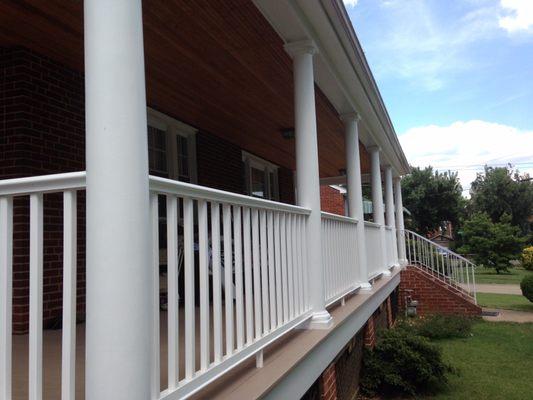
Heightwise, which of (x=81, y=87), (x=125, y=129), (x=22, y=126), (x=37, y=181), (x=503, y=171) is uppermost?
(x=503, y=171)

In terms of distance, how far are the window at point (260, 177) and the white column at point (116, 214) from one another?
8012mm

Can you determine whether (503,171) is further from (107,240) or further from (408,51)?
(107,240)

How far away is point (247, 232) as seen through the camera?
298 cm

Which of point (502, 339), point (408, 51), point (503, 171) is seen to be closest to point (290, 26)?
point (502, 339)

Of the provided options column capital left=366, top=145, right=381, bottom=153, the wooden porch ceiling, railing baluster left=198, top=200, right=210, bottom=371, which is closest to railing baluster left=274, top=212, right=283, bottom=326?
railing baluster left=198, top=200, right=210, bottom=371

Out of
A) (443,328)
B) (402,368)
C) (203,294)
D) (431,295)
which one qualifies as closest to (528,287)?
(431,295)

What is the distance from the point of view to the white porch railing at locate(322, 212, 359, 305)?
4.72 meters

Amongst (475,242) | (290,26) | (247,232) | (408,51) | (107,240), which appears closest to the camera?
(107,240)

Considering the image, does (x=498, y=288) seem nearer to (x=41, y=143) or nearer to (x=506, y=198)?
(x=41, y=143)

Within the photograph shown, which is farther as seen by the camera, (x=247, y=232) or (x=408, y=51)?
(x=408, y=51)

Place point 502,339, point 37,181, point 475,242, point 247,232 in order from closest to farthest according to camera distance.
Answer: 1. point 37,181
2. point 247,232
3. point 502,339
4. point 475,242

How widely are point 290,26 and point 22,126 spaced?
2.66 m

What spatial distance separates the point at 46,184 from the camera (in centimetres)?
192

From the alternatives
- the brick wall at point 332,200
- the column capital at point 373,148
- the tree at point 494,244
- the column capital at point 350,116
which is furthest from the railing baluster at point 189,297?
the tree at point 494,244
